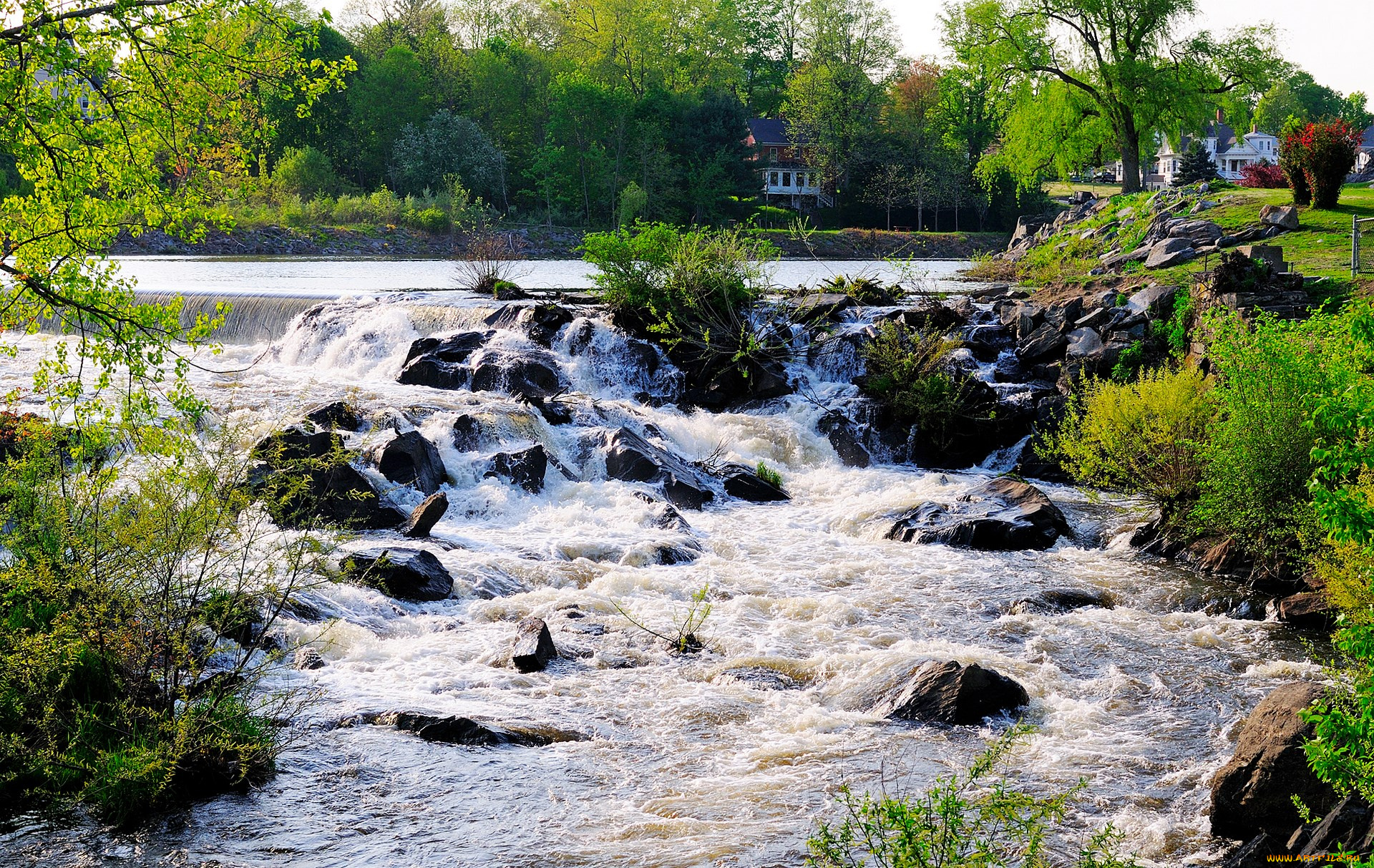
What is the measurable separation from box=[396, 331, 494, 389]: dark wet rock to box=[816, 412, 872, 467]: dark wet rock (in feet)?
19.6

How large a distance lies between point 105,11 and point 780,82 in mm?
77578

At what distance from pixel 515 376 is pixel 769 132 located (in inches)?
2272

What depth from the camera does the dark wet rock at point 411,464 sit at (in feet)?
45.8

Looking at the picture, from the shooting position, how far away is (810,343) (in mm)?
19391

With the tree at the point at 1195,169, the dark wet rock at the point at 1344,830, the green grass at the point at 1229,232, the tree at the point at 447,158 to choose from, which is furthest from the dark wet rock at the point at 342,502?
the tree at the point at 447,158

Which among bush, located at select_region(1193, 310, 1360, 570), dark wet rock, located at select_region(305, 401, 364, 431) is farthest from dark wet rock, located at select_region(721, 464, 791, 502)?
bush, located at select_region(1193, 310, 1360, 570)

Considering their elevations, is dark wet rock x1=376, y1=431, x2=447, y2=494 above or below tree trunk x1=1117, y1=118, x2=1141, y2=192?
below

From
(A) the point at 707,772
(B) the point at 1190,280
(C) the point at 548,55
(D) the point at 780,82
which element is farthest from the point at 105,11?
(D) the point at 780,82

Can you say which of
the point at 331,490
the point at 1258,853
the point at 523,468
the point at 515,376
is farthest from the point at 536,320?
the point at 1258,853

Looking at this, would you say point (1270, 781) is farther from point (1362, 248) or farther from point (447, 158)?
point (447, 158)

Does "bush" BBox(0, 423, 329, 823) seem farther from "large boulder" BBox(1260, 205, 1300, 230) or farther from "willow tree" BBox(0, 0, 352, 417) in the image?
"large boulder" BBox(1260, 205, 1300, 230)

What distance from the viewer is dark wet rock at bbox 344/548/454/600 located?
413 inches

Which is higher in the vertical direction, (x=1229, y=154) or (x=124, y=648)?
(x=1229, y=154)

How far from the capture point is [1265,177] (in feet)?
95.0
